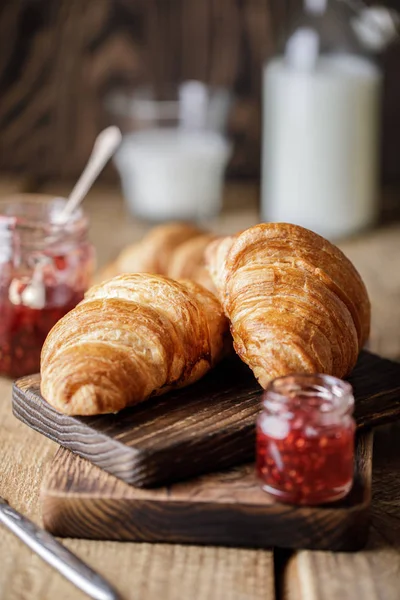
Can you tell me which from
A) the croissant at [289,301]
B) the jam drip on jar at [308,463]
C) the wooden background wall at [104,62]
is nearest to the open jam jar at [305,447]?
the jam drip on jar at [308,463]

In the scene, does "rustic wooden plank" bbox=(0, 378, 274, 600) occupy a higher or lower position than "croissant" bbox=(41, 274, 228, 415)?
lower

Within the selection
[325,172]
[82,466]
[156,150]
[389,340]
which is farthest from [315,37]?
[82,466]

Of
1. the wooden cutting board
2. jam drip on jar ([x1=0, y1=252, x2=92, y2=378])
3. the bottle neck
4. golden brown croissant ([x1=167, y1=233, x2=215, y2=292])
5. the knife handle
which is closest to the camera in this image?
the knife handle

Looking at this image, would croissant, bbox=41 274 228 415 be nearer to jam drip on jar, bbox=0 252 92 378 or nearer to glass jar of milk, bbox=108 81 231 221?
jam drip on jar, bbox=0 252 92 378

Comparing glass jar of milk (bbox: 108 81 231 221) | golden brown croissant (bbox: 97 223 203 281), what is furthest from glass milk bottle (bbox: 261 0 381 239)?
golden brown croissant (bbox: 97 223 203 281)

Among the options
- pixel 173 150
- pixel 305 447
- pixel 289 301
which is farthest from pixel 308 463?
pixel 173 150

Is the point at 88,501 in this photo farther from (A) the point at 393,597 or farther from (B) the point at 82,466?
(A) the point at 393,597
